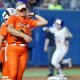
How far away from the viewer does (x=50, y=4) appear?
17109mm

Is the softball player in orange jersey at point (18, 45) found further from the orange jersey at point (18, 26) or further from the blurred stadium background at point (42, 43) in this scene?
the blurred stadium background at point (42, 43)

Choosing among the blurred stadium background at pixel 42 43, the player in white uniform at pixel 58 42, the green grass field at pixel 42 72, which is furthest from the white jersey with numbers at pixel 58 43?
the blurred stadium background at pixel 42 43

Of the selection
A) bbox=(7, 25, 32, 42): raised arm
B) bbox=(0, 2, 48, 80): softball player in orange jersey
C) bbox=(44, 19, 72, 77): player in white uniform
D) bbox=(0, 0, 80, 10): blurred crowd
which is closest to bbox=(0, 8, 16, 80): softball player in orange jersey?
bbox=(0, 2, 48, 80): softball player in orange jersey

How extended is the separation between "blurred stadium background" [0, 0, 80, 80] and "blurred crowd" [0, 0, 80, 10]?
467mm

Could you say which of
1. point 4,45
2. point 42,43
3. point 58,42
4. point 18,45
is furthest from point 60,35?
point 18,45

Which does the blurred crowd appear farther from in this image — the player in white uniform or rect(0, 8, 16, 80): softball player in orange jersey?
rect(0, 8, 16, 80): softball player in orange jersey

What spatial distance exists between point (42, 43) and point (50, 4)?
1795 mm

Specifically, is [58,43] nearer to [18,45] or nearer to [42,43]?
[42,43]

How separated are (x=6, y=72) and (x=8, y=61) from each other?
0.83ft

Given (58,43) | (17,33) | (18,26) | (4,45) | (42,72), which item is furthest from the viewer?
(42,72)

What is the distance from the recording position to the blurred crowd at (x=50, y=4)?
16548mm

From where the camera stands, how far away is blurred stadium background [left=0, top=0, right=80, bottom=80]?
15.8 m

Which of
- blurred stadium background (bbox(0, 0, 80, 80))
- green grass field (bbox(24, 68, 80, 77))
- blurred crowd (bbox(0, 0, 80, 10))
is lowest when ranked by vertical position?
green grass field (bbox(24, 68, 80, 77))

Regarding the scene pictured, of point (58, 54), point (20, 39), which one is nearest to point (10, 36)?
point (20, 39)
